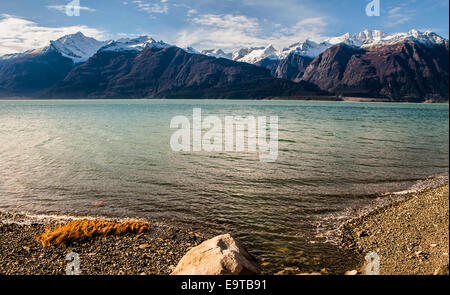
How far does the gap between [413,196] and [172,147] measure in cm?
2378

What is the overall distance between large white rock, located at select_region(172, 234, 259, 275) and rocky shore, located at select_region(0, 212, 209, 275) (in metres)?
1.07

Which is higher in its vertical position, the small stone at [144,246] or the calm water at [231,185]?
the calm water at [231,185]

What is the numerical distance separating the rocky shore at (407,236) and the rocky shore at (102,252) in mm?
6529

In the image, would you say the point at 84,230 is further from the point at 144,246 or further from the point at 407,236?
the point at 407,236

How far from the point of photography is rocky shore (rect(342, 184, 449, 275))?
372 inches

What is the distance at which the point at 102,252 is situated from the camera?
1099cm

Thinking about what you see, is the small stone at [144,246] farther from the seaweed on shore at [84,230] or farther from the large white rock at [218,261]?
the large white rock at [218,261]

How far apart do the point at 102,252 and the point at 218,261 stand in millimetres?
4818

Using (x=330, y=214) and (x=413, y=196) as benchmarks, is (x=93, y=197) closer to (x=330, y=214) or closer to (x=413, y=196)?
(x=330, y=214)

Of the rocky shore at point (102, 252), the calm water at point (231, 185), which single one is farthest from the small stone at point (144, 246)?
the calm water at point (231, 185)

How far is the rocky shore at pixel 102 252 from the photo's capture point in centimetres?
974

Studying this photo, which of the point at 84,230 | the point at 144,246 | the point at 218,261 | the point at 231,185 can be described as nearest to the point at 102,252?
the point at 144,246
